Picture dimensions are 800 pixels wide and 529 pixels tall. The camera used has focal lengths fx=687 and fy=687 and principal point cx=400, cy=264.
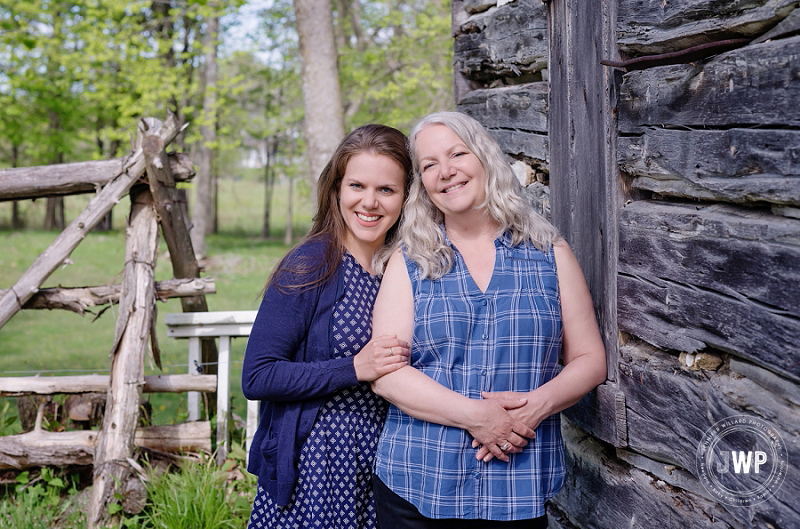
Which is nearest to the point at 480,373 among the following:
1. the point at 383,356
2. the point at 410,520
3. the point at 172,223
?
the point at 383,356

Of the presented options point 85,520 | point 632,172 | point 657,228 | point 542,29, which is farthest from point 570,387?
point 85,520

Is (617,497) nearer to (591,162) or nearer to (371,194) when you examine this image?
(591,162)

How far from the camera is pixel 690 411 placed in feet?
6.33

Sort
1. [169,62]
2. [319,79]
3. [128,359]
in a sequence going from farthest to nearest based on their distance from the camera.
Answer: [169,62], [319,79], [128,359]

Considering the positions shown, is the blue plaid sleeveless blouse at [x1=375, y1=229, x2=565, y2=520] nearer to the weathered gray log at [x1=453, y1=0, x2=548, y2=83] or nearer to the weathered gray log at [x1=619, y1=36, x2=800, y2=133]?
the weathered gray log at [x1=619, y1=36, x2=800, y2=133]

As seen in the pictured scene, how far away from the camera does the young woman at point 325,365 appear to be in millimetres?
2211

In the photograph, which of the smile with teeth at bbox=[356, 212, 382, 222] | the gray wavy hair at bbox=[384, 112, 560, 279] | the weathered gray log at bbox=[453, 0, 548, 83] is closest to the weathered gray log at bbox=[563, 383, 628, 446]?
the gray wavy hair at bbox=[384, 112, 560, 279]

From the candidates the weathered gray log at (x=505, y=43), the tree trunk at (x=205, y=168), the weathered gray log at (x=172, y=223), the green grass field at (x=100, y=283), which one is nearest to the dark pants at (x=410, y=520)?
the green grass field at (x=100, y=283)

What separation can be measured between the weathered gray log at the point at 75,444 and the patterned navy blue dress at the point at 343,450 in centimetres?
189

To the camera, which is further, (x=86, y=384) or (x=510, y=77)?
(x=86, y=384)

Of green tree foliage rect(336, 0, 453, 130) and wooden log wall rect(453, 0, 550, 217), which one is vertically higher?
green tree foliage rect(336, 0, 453, 130)

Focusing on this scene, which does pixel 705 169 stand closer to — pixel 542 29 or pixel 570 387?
pixel 570 387

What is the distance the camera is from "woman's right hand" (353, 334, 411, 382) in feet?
6.61

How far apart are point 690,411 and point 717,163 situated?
27.2 inches
